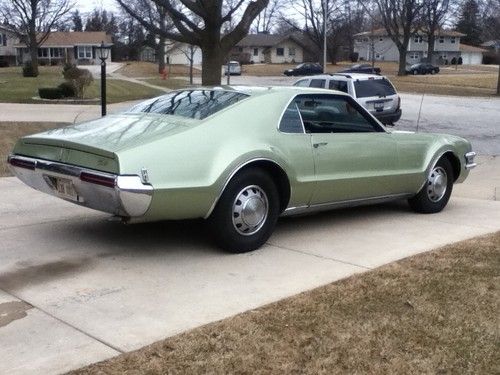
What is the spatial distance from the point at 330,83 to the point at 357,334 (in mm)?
14396

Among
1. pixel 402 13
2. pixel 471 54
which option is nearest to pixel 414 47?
pixel 471 54

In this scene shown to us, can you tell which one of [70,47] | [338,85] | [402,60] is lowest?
[338,85]

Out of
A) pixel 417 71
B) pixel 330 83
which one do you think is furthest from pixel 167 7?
pixel 417 71

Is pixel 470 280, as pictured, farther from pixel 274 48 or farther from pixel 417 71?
pixel 274 48

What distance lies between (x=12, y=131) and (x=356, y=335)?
39.8 feet

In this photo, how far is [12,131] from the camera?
14.6 meters

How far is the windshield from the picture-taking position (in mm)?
5828

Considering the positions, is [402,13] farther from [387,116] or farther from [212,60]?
[212,60]

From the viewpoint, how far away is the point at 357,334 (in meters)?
4.01

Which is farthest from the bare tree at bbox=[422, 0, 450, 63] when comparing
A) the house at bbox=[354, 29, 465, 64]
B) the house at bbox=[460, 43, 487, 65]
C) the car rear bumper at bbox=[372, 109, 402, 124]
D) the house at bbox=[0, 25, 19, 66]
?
the car rear bumper at bbox=[372, 109, 402, 124]

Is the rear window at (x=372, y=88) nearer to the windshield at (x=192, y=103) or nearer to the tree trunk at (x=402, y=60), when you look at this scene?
the windshield at (x=192, y=103)

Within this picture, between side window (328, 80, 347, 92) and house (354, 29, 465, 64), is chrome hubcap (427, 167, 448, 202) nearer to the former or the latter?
side window (328, 80, 347, 92)

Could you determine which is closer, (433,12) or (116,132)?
(116,132)

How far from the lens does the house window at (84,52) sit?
89.1 meters
